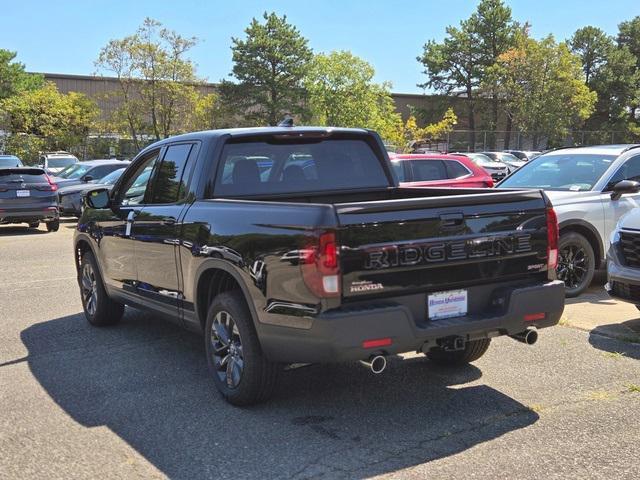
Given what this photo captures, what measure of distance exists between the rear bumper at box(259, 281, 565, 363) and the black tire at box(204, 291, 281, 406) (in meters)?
0.22

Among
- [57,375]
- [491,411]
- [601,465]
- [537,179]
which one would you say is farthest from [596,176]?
[57,375]

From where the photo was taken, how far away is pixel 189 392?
4.88 meters

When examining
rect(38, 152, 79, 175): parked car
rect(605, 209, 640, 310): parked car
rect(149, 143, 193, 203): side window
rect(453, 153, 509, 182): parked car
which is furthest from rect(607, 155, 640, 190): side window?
rect(38, 152, 79, 175): parked car

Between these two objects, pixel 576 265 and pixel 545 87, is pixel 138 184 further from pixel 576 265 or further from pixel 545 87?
pixel 545 87

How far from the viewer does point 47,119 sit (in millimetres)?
38312

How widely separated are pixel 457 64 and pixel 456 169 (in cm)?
5938

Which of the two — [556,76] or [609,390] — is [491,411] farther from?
[556,76]

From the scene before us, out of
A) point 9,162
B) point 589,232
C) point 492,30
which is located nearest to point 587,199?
point 589,232

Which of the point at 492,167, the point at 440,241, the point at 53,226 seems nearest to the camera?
the point at 440,241

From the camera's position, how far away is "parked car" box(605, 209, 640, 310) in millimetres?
6137

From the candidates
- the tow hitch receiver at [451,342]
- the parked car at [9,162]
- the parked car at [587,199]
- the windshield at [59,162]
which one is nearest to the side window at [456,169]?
A: the parked car at [587,199]

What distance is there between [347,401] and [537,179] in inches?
211

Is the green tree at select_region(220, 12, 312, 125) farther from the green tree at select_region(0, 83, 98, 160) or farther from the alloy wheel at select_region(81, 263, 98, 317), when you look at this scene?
the alloy wheel at select_region(81, 263, 98, 317)

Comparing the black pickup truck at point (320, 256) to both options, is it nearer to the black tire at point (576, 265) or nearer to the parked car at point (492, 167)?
the black tire at point (576, 265)
